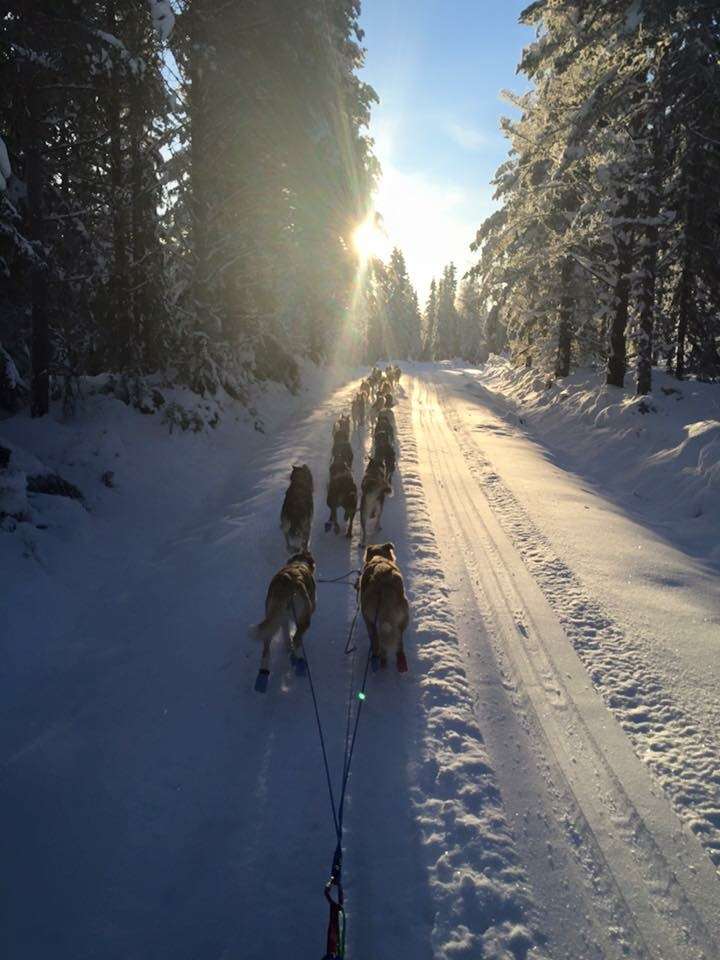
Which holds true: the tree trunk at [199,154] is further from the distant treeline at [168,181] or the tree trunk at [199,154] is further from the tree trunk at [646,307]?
the tree trunk at [646,307]

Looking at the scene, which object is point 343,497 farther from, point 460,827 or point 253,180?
point 253,180

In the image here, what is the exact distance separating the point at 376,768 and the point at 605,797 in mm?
1622

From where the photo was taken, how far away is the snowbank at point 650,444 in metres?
9.52

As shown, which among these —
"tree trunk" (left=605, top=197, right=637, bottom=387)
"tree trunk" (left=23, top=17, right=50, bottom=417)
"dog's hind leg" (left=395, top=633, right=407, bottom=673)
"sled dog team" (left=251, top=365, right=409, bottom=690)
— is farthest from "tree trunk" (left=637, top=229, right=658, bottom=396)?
"tree trunk" (left=23, top=17, right=50, bottom=417)

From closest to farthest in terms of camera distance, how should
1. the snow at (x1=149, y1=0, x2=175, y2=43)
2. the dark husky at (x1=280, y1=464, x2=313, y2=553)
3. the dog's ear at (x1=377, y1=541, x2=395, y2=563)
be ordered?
the dog's ear at (x1=377, y1=541, x2=395, y2=563)
the snow at (x1=149, y1=0, x2=175, y2=43)
the dark husky at (x1=280, y1=464, x2=313, y2=553)

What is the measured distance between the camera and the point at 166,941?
269 cm

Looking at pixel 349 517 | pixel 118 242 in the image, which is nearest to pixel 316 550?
pixel 349 517

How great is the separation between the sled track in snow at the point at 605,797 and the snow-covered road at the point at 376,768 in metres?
0.02

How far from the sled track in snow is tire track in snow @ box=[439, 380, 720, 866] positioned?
114 mm

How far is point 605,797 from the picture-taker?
12.0 feet

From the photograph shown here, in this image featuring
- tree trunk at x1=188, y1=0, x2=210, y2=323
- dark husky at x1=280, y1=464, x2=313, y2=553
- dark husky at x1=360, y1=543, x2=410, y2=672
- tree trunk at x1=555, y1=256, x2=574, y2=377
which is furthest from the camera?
tree trunk at x1=555, y1=256, x2=574, y2=377

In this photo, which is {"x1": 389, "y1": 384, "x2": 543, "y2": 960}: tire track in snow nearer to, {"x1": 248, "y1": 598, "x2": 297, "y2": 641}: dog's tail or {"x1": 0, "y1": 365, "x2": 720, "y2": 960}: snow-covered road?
{"x1": 0, "y1": 365, "x2": 720, "y2": 960}: snow-covered road

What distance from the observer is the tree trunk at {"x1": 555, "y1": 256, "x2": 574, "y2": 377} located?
2109 cm

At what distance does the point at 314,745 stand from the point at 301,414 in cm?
1696
